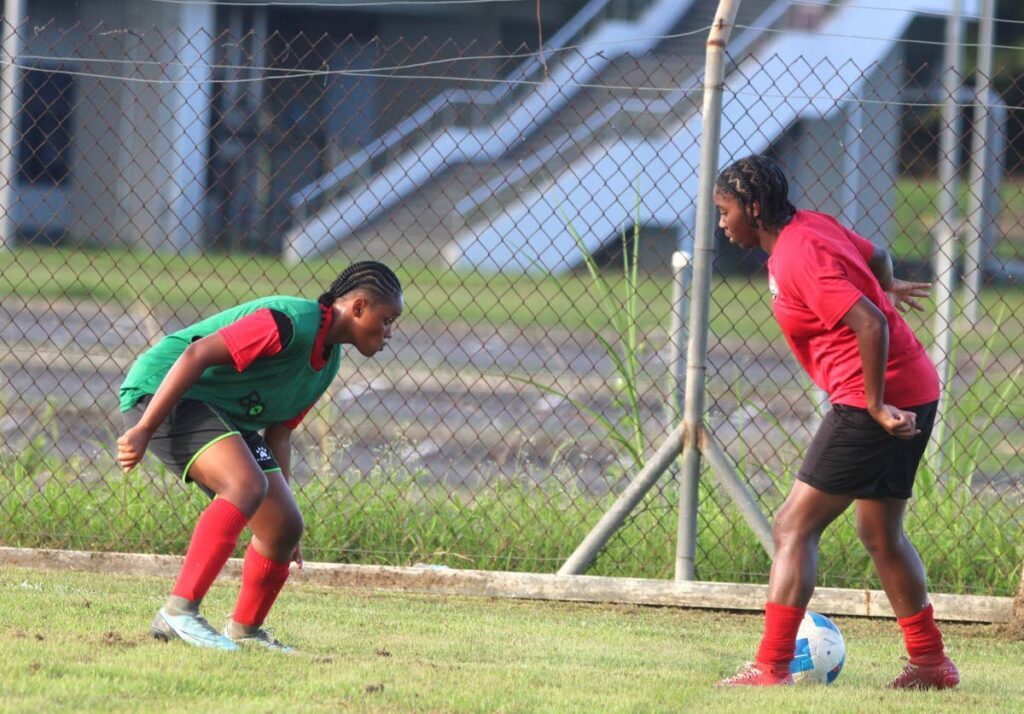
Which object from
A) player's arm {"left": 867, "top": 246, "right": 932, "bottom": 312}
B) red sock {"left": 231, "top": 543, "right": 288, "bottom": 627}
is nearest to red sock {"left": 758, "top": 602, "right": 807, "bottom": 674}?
player's arm {"left": 867, "top": 246, "right": 932, "bottom": 312}

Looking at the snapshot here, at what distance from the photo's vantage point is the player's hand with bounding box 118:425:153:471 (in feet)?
13.5

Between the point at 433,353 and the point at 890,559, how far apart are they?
34.4 ft

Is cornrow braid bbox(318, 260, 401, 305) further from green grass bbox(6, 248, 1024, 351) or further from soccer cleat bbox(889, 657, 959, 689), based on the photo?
green grass bbox(6, 248, 1024, 351)

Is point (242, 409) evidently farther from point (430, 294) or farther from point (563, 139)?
point (563, 139)

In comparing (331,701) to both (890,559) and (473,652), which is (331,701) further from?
(890,559)

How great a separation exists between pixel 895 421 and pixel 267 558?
1.85 meters

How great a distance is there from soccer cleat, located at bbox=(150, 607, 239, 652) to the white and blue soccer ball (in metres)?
1.63

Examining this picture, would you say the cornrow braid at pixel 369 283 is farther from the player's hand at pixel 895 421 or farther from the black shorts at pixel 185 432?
the player's hand at pixel 895 421

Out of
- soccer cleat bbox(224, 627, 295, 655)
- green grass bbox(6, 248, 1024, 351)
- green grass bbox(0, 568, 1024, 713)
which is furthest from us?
green grass bbox(6, 248, 1024, 351)

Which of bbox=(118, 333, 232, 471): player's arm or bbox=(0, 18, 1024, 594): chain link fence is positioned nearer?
bbox=(118, 333, 232, 471): player's arm

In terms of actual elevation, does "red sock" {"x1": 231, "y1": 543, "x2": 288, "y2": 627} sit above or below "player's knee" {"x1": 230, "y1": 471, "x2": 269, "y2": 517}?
below

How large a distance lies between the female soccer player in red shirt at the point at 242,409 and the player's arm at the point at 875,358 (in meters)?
1.31

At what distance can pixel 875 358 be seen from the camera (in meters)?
4.07

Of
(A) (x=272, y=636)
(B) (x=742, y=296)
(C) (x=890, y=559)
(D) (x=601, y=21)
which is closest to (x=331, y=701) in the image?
(A) (x=272, y=636)
